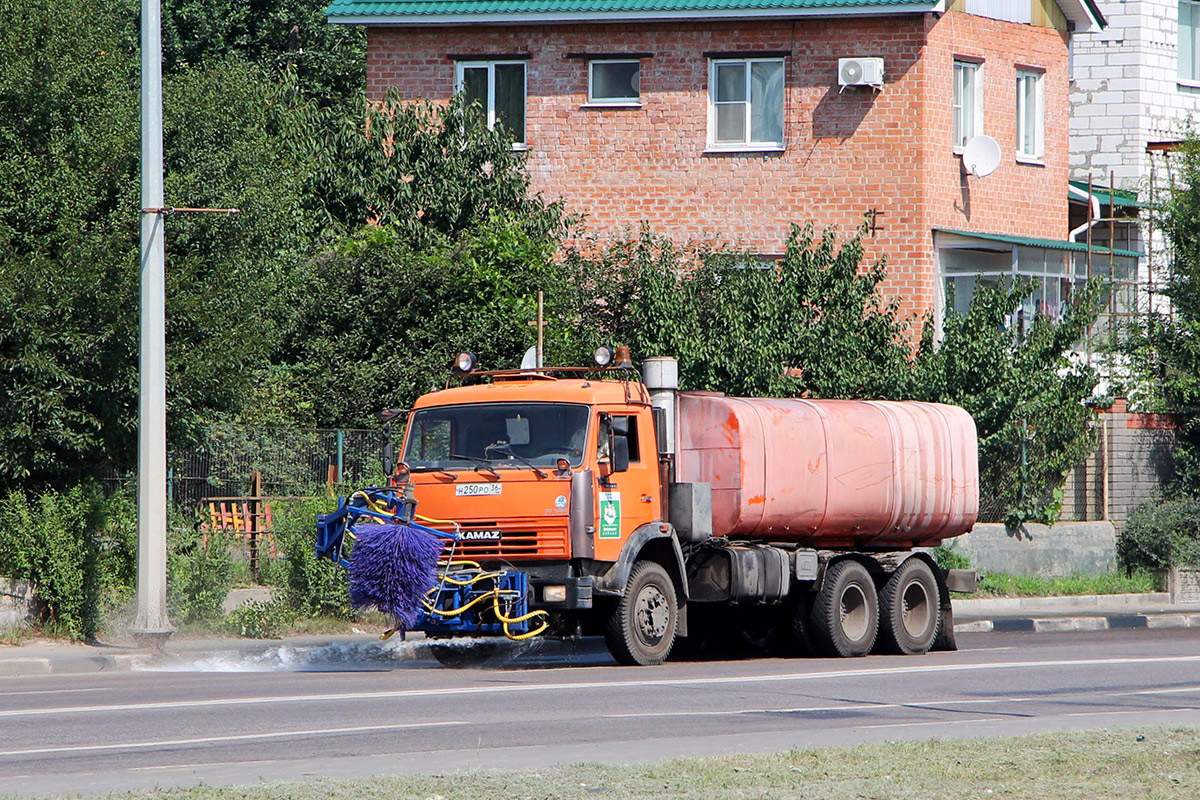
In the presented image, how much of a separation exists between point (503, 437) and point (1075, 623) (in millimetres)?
10205

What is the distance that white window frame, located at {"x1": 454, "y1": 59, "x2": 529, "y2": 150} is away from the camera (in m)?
32.1

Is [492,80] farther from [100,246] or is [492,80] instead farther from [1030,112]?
[100,246]

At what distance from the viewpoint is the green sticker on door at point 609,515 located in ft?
52.4

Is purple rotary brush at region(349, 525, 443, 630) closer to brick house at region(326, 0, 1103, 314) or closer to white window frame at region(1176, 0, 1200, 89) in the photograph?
brick house at region(326, 0, 1103, 314)

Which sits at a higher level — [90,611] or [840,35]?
[840,35]

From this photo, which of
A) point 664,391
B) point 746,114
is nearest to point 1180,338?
point 746,114

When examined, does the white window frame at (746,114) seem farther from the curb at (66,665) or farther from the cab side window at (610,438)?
the curb at (66,665)

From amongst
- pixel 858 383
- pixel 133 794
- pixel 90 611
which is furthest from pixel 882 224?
pixel 133 794

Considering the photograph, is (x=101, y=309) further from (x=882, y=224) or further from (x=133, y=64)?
(x=882, y=224)

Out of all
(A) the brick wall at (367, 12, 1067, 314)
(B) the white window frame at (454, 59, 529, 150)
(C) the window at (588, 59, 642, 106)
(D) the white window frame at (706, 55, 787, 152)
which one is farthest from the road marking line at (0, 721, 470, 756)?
(B) the white window frame at (454, 59, 529, 150)

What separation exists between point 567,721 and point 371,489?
14.9ft

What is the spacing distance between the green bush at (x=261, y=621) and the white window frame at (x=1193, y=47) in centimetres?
2792

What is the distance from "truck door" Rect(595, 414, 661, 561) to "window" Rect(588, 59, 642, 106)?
1592 centimetres

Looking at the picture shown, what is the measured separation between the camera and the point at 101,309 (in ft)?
59.0
